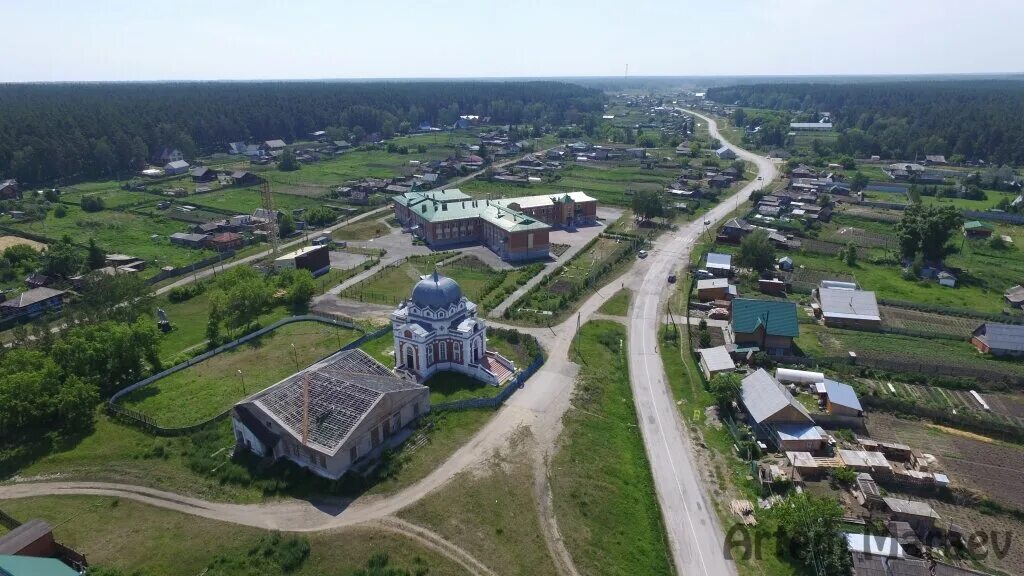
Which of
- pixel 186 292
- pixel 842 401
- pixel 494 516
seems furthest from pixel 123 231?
pixel 842 401

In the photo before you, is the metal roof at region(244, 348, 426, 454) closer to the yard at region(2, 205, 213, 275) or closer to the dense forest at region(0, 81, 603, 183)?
the yard at region(2, 205, 213, 275)

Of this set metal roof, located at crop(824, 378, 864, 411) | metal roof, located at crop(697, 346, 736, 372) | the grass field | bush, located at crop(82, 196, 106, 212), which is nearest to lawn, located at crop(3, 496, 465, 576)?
the grass field

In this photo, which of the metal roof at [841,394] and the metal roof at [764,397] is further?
the metal roof at [841,394]

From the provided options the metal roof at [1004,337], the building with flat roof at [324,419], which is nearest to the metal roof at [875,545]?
the building with flat roof at [324,419]

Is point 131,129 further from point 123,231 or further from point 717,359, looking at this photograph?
point 717,359

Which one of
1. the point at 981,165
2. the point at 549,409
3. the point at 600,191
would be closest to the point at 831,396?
the point at 549,409

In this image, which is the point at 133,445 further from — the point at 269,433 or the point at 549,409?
the point at 549,409

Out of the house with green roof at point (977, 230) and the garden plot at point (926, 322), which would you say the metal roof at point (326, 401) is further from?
the house with green roof at point (977, 230)
